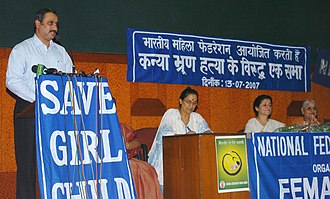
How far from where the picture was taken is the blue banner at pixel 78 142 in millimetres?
2938

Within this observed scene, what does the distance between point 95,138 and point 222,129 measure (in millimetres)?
2988

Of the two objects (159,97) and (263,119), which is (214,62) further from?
(263,119)

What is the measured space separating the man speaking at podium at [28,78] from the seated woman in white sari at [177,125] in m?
1.24

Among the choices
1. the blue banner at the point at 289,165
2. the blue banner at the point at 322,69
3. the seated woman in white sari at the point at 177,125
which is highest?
the blue banner at the point at 322,69

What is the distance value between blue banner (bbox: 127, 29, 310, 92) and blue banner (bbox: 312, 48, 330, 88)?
164 mm

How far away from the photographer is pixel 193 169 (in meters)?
3.80

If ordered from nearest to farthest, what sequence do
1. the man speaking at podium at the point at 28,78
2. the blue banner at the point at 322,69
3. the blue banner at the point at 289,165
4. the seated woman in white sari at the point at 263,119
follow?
the man speaking at podium at the point at 28,78
the blue banner at the point at 289,165
the seated woman in white sari at the point at 263,119
the blue banner at the point at 322,69

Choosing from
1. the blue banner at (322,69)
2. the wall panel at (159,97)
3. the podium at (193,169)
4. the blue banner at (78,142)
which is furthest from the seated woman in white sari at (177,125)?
the blue banner at (322,69)

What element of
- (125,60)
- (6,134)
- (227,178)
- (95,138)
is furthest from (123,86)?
(95,138)

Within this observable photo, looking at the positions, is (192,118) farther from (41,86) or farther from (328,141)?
(41,86)

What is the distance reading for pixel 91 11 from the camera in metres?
5.19

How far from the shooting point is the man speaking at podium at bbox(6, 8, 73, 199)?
10.3ft

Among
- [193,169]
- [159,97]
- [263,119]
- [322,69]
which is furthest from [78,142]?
[322,69]

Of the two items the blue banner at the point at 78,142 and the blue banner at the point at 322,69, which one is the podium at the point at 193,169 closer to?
the blue banner at the point at 78,142
